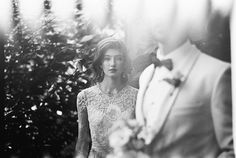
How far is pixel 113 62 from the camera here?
254cm

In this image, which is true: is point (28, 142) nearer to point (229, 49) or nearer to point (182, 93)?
point (182, 93)

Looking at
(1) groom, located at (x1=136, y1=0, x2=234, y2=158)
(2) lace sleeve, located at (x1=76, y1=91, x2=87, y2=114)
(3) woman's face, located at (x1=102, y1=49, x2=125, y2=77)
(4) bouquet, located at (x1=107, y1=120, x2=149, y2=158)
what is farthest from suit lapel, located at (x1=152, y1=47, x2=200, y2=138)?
(2) lace sleeve, located at (x1=76, y1=91, x2=87, y2=114)

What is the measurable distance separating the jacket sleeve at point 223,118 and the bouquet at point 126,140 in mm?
429

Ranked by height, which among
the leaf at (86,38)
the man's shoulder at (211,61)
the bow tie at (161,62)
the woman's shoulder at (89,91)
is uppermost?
the leaf at (86,38)

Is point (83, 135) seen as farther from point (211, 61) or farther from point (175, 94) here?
point (211, 61)

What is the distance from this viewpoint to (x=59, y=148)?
8.48 feet

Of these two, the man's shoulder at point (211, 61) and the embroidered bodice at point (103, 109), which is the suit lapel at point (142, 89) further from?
the man's shoulder at point (211, 61)

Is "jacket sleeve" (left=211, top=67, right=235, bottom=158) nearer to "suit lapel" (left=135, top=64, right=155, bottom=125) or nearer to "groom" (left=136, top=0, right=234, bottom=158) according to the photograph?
"groom" (left=136, top=0, right=234, bottom=158)

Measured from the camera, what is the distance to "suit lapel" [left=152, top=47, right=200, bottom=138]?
2.46 m

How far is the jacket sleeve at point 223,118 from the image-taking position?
95.3 inches

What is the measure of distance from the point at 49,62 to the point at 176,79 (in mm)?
778

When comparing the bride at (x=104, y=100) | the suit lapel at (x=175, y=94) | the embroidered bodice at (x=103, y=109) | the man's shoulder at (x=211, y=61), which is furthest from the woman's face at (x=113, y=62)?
the man's shoulder at (x=211, y=61)

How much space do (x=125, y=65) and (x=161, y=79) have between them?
23 cm

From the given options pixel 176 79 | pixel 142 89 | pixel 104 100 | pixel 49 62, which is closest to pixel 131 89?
pixel 142 89
